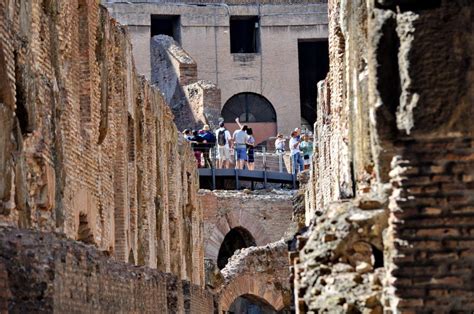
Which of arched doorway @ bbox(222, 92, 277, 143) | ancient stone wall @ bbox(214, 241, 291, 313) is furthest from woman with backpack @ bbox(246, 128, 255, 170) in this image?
arched doorway @ bbox(222, 92, 277, 143)

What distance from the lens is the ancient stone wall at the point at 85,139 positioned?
829 inches

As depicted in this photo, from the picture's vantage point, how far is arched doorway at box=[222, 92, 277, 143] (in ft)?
205

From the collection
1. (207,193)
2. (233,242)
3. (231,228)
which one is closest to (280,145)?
(207,193)

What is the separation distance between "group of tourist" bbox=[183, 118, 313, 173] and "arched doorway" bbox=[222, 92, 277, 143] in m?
9.41

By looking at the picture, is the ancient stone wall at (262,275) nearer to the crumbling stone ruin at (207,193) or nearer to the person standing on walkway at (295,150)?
the crumbling stone ruin at (207,193)

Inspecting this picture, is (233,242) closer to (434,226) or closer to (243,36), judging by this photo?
(243,36)


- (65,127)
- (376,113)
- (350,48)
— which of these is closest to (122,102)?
(65,127)

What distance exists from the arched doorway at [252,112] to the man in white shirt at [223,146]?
9887mm

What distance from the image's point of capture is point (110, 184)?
96.7 ft

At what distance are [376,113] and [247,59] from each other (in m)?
53.0

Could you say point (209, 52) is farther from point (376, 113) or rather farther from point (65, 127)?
point (376, 113)

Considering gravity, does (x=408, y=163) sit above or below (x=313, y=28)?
below

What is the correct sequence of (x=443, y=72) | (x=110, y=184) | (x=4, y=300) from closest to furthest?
(x=443, y=72), (x=4, y=300), (x=110, y=184)

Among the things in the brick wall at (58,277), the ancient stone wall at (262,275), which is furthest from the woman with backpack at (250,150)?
the brick wall at (58,277)
